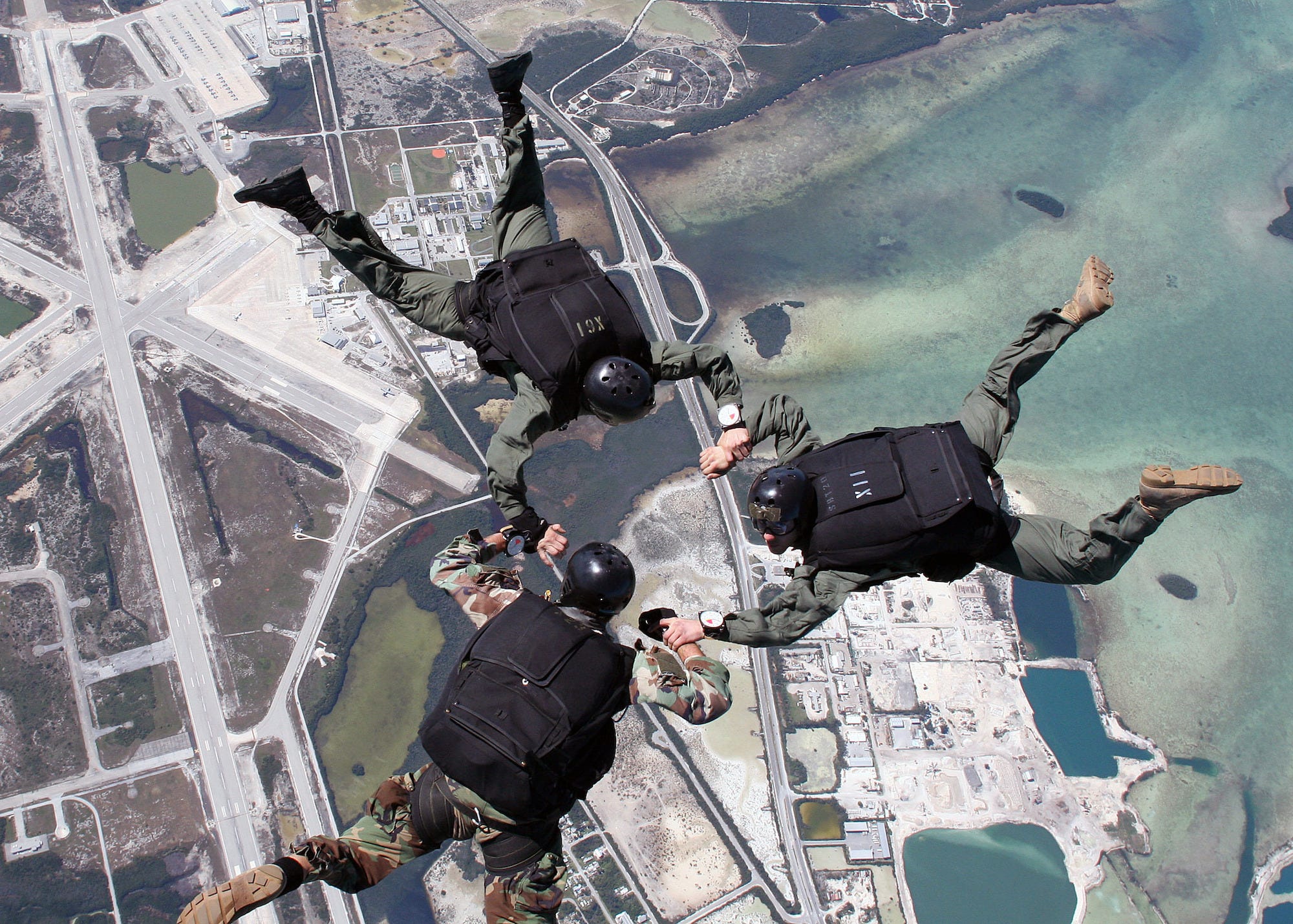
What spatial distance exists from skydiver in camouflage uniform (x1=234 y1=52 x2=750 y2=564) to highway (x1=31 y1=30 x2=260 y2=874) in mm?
36843

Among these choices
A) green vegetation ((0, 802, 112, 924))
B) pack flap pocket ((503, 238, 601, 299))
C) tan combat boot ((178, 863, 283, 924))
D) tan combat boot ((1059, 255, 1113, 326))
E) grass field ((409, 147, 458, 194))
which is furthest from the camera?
grass field ((409, 147, 458, 194))

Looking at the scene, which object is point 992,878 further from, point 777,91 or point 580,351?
point 777,91

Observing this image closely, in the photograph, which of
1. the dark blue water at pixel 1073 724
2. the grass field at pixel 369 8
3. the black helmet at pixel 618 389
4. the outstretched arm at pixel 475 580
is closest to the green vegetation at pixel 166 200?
the grass field at pixel 369 8

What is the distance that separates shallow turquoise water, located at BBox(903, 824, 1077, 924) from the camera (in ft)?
145

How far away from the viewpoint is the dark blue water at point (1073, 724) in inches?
1834

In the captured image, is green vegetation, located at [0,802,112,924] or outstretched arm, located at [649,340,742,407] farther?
green vegetation, located at [0,802,112,924]

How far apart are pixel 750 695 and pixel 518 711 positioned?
34.9 m

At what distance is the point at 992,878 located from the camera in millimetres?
44531

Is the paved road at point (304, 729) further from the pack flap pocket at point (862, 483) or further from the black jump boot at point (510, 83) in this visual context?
the pack flap pocket at point (862, 483)

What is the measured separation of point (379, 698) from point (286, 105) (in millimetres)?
48629

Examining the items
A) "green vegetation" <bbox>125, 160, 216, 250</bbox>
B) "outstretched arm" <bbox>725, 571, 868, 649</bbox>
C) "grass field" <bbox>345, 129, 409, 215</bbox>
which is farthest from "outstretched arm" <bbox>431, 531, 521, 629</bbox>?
"green vegetation" <bbox>125, 160, 216, 250</bbox>

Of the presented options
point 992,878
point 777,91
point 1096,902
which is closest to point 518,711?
point 992,878

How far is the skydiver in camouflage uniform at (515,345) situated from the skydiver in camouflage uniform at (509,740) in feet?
4.73

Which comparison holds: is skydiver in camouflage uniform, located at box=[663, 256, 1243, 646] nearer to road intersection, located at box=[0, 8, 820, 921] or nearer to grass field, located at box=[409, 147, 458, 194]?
road intersection, located at box=[0, 8, 820, 921]
